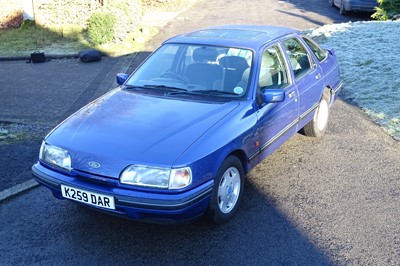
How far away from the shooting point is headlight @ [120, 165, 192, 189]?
12.1 feet

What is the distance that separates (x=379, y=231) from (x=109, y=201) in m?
2.34

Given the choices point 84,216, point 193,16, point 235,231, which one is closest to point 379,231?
point 235,231

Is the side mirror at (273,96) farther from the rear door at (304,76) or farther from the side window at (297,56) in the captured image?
the side window at (297,56)

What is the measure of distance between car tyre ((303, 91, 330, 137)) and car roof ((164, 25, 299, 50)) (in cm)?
106

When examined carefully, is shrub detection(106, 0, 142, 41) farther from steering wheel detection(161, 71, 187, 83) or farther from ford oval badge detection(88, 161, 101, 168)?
ford oval badge detection(88, 161, 101, 168)

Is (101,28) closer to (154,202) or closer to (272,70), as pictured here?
(272,70)

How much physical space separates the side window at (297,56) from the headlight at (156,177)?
2.43 meters

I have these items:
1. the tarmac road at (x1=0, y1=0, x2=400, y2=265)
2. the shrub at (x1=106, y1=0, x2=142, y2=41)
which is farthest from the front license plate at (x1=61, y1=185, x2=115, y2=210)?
the shrub at (x1=106, y1=0, x2=142, y2=41)

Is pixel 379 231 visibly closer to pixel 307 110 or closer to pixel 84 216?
pixel 307 110

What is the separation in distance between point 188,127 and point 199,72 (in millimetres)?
1026

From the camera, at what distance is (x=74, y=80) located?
10.1 metres

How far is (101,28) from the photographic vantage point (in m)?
12.8

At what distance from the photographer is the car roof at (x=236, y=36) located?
17.0ft

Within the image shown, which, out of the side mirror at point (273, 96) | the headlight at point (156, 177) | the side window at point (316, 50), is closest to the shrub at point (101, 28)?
the side window at point (316, 50)
